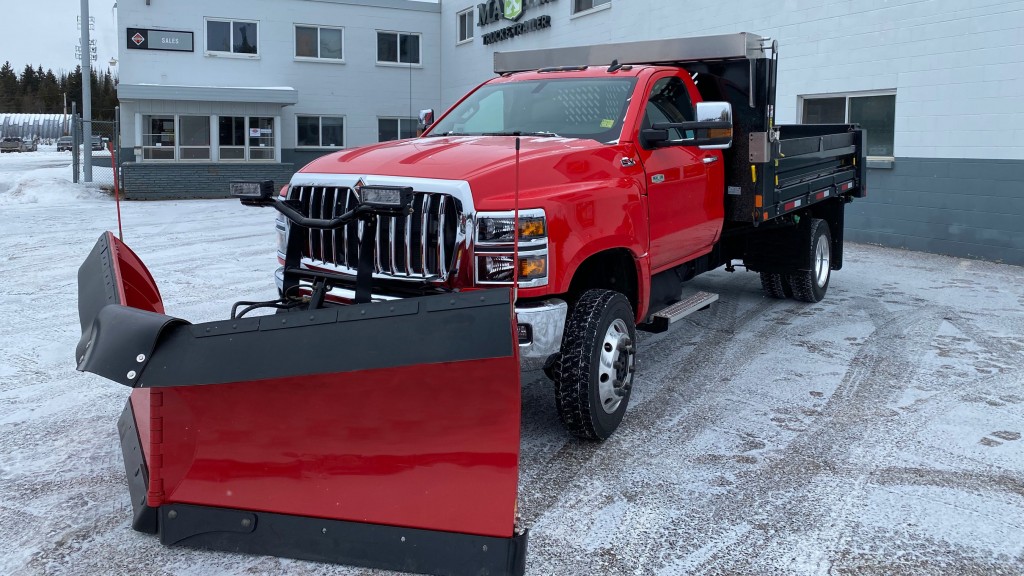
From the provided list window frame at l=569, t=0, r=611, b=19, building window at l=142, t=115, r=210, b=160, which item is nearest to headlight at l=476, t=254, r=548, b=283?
window frame at l=569, t=0, r=611, b=19

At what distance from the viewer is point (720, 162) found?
648 cm

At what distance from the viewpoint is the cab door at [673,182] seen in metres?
5.39

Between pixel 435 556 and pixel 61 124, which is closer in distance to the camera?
pixel 435 556

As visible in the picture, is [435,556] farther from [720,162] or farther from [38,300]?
[38,300]

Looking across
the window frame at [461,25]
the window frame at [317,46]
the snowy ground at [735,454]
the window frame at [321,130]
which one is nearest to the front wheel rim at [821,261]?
the snowy ground at [735,454]

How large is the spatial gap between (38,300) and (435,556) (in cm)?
688

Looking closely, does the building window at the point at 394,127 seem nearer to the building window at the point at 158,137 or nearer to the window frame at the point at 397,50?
the window frame at the point at 397,50

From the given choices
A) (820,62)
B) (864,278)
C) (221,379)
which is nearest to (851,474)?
(221,379)

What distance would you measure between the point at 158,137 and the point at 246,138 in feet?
8.01

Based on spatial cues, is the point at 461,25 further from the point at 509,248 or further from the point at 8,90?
the point at 8,90

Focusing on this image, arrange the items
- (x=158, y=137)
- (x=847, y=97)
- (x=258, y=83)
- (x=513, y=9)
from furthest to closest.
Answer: (x=258, y=83) < (x=158, y=137) < (x=513, y=9) < (x=847, y=97)

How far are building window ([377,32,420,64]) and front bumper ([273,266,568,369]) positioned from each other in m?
25.5

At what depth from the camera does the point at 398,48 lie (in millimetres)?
28484

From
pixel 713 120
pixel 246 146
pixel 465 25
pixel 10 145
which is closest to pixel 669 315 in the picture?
pixel 713 120
